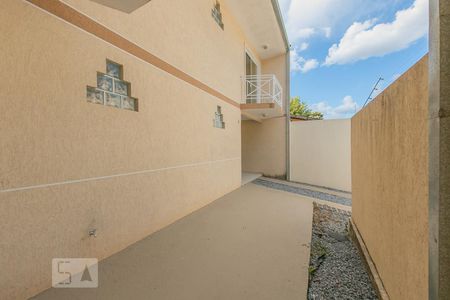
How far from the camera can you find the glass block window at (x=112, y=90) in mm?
3092

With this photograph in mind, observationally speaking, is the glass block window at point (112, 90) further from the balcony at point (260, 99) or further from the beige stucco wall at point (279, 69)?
the beige stucco wall at point (279, 69)

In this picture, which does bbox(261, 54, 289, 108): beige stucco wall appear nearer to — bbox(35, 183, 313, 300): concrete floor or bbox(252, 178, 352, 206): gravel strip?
bbox(252, 178, 352, 206): gravel strip

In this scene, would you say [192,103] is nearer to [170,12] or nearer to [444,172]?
[170,12]

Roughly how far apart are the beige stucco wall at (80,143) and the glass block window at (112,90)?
11 cm

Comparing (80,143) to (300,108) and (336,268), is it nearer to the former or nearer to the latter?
(336,268)

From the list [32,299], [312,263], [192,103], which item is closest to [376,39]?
[192,103]

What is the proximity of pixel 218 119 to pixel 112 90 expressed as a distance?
4.09 meters

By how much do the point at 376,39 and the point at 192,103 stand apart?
2010 cm

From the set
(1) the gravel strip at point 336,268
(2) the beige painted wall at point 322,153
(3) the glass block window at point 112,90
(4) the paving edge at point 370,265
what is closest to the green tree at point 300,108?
(2) the beige painted wall at point 322,153

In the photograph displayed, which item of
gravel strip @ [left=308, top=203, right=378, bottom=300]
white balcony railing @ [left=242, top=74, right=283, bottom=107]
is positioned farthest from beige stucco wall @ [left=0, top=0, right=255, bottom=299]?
white balcony railing @ [left=242, top=74, right=283, bottom=107]

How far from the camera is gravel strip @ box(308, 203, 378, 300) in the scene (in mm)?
2582

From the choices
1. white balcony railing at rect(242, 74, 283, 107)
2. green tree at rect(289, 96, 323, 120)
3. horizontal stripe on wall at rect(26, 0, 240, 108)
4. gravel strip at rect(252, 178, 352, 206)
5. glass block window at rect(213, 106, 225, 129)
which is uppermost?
green tree at rect(289, 96, 323, 120)

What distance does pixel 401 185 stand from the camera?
1.85 metres

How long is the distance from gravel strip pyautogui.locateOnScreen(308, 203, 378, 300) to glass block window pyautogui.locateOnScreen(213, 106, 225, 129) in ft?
12.8
